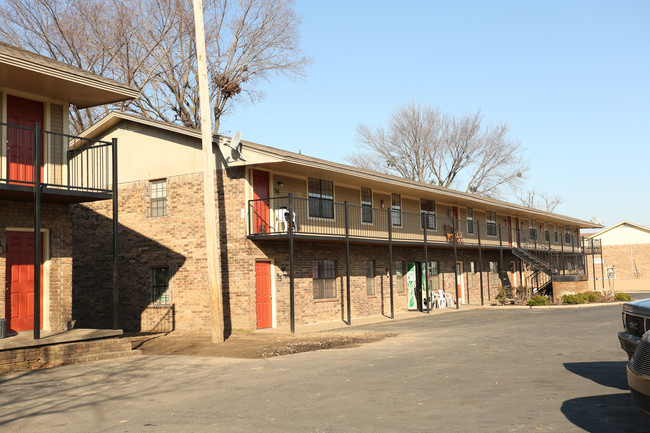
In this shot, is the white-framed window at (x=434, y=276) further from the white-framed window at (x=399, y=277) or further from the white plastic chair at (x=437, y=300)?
the white-framed window at (x=399, y=277)

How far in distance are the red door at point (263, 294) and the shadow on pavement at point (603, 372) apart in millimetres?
10688

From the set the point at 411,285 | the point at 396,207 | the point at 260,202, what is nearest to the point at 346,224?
the point at 260,202

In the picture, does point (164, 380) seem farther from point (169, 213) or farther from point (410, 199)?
point (410, 199)

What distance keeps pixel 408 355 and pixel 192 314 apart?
9477 mm

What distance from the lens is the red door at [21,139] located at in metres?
13.5

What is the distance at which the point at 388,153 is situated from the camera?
5084cm

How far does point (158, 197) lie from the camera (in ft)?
68.4

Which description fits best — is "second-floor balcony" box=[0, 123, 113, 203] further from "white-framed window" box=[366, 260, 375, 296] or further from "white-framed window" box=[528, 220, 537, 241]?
"white-framed window" box=[528, 220, 537, 241]

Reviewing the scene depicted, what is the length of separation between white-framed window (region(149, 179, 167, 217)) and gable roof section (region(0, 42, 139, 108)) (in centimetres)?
580

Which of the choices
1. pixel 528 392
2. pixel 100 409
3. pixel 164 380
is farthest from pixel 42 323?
pixel 528 392

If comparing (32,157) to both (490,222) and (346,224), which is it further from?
(490,222)

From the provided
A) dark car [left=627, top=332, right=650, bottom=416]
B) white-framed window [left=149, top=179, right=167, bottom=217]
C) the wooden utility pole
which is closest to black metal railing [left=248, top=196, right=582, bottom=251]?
the wooden utility pole

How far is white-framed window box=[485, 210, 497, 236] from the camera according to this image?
113ft

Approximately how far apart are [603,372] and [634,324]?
211 centimetres
